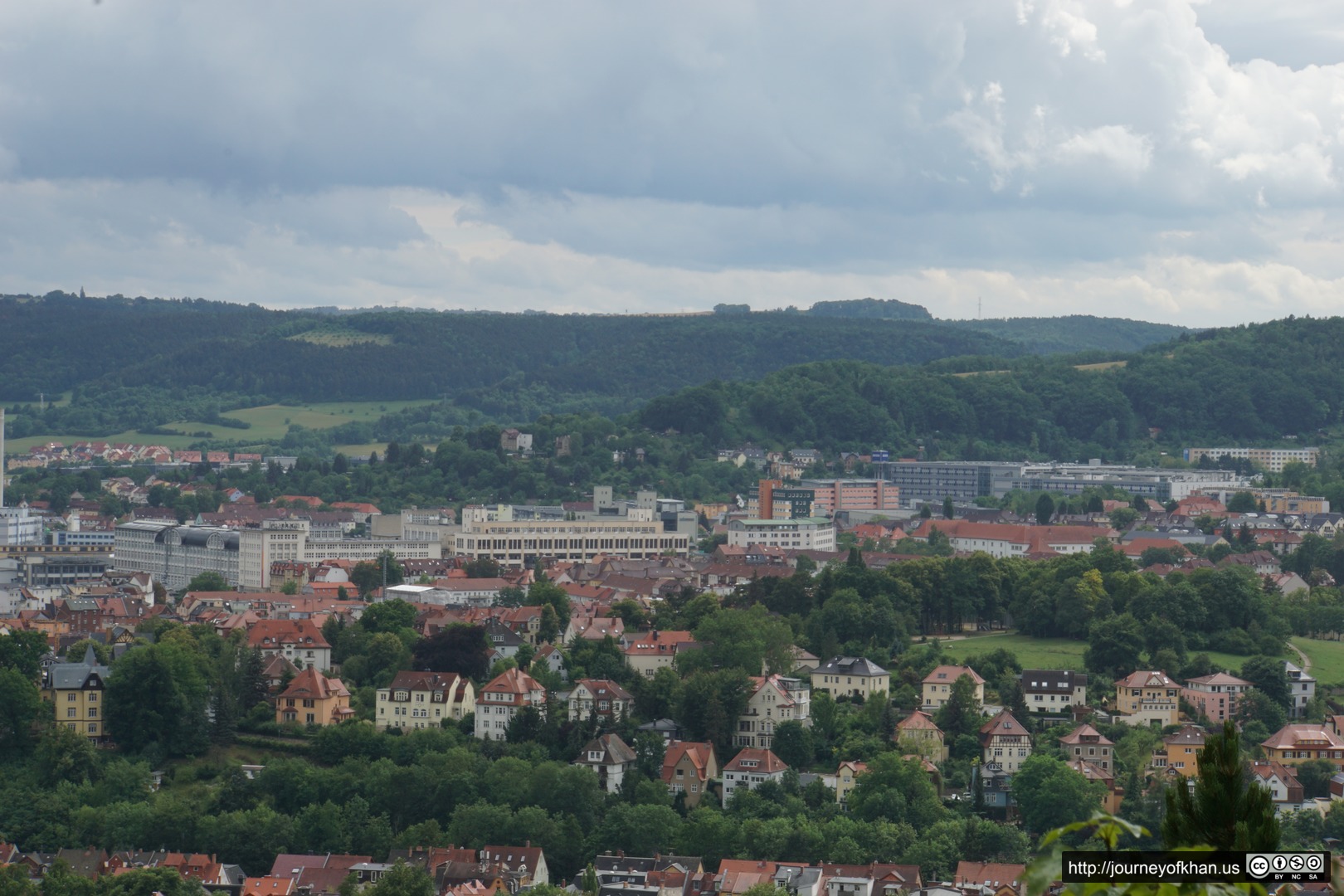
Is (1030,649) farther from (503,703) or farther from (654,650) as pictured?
(503,703)

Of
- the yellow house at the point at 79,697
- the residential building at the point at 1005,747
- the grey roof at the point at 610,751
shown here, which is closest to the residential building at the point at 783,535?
the residential building at the point at 1005,747

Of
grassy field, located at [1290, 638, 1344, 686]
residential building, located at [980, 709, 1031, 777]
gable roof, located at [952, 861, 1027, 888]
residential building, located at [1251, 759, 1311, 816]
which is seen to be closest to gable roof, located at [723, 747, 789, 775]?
residential building, located at [980, 709, 1031, 777]

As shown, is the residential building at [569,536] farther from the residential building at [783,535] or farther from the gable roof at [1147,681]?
the gable roof at [1147,681]

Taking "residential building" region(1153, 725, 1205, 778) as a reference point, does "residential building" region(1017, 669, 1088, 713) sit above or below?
above

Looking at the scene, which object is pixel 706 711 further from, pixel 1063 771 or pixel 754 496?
pixel 754 496

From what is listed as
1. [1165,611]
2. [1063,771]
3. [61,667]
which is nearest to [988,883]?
[1063,771]

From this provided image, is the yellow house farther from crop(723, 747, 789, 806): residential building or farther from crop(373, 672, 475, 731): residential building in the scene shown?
crop(723, 747, 789, 806): residential building
